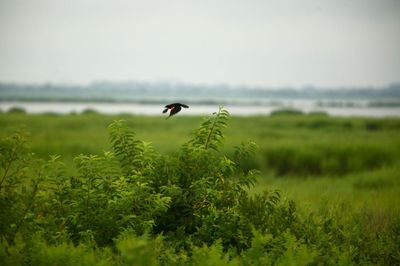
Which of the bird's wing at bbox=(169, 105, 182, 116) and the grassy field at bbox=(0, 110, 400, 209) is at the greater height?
the bird's wing at bbox=(169, 105, 182, 116)

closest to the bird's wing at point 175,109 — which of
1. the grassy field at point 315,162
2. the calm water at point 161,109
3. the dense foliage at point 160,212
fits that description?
the dense foliage at point 160,212

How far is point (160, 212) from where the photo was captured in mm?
5988

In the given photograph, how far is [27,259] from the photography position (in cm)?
482

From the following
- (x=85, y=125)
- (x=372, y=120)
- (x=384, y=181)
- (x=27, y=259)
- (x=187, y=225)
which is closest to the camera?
(x=27, y=259)

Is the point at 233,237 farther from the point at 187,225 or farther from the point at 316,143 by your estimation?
the point at 316,143

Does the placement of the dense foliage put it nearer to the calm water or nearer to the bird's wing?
the bird's wing

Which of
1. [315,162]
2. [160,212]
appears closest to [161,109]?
[315,162]

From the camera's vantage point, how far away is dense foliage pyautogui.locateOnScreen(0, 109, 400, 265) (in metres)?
5.41

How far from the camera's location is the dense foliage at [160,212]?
17.7 feet

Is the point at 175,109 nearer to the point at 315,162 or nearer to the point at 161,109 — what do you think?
the point at 315,162

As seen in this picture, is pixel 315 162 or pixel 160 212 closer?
pixel 160 212

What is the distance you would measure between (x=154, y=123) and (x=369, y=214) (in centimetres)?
2471

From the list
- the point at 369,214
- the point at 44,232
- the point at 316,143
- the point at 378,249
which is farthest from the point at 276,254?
the point at 316,143

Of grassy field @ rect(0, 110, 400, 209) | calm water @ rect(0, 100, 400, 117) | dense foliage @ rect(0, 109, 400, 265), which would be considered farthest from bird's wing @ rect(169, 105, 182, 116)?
calm water @ rect(0, 100, 400, 117)
